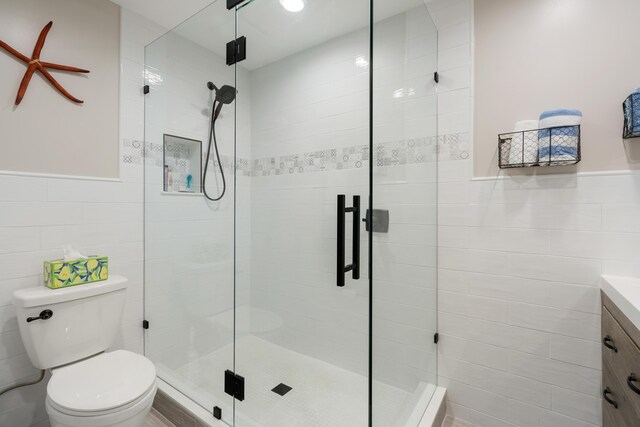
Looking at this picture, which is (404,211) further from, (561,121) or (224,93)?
(224,93)

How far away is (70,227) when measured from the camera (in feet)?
5.37

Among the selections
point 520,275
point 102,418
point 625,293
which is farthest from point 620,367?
point 102,418

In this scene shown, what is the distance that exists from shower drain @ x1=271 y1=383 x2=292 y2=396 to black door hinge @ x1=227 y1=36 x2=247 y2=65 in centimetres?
170

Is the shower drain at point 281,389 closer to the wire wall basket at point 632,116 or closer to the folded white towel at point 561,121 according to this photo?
the folded white towel at point 561,121

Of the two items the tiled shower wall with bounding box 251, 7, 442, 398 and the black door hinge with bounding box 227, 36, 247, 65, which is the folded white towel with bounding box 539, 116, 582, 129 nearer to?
the tiled shower wall with bounding box 251, 7, 442, 398

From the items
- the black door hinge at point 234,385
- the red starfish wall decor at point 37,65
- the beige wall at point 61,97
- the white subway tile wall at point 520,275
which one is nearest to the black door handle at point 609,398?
the white subway tile wall at point 520,275

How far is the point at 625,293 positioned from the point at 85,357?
2357 millimetres

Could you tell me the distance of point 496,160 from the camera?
4.98 ft

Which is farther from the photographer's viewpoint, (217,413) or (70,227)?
(70,227)

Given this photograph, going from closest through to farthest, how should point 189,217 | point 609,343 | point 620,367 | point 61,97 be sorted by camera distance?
point 620,367 → point 609,343 → point 61,97 → point 189,217

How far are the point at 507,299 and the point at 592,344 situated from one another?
0.36 m

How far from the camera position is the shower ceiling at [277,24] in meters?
1.25

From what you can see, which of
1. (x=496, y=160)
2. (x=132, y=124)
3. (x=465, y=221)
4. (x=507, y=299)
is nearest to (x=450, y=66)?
(x=496, y=160)

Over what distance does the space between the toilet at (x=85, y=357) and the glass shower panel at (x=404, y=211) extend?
1.00 meters
